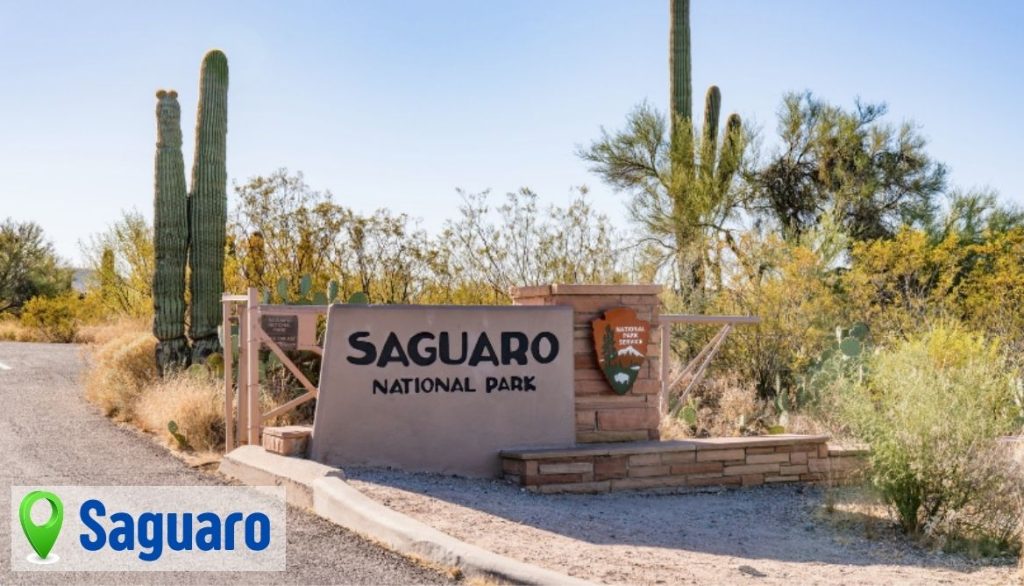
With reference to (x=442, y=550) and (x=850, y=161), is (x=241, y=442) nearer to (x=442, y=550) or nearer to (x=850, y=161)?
(x=442, y=550)

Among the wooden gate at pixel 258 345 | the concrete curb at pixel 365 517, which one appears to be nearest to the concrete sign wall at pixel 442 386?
the concrete curb at pixel 365 517

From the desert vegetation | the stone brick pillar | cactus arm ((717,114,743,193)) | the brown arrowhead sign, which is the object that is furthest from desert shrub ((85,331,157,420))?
cactus arm ((717,114,743,193))

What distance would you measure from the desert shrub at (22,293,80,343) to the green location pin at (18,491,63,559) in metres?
19.9

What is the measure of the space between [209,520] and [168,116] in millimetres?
9147

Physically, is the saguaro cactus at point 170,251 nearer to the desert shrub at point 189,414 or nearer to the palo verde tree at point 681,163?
the desert shrub at point 189,414

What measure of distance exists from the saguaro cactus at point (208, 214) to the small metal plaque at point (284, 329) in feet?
16.4

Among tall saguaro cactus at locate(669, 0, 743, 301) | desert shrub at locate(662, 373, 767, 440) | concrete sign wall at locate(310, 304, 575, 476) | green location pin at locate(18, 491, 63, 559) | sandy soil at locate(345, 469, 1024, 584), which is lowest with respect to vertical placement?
sandy soil at locate(345, 469, 1024, 584)

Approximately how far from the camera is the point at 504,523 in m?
6.70

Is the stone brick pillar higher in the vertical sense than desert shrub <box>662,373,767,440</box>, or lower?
higher

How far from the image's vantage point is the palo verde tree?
61.9 feet

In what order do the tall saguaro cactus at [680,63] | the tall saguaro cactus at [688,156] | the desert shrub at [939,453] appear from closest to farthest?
the desert shrub at [939,453]
the tall saguaro cactus at [688,156]
the tall saguaro cactus at [680,63]

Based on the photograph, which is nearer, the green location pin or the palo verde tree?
the green location pin

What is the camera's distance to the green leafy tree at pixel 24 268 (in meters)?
34.8

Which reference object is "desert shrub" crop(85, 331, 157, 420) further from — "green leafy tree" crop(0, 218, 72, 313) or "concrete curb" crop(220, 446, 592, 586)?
"green leafy tree" crop(0, 218, 72, 313)
